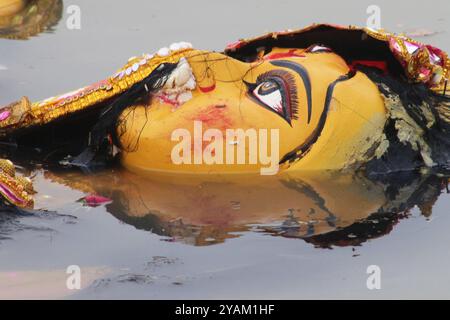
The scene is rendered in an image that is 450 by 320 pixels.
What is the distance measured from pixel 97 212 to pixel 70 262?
414 millimetres

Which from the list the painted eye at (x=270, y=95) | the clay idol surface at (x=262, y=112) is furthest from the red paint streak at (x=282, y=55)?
the painted eye at (x=270, y=95)

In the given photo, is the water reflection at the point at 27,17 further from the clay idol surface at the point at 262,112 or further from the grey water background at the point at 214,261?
the grey water background at the point at 214,261

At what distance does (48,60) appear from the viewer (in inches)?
221

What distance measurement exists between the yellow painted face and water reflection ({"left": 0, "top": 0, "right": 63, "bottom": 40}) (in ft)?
7.06

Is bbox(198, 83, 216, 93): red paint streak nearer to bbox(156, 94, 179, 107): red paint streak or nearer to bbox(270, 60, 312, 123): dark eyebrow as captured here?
bbox(156, 94, 179, 107): red paint streak

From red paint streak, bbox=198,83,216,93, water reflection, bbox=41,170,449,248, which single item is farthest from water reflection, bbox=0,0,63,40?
red paint streak, bbox=198,83,216,93

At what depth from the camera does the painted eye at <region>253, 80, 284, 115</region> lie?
4.02 m

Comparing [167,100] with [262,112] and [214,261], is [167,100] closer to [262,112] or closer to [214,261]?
[262,112]

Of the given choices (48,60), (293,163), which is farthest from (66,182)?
(48,60)

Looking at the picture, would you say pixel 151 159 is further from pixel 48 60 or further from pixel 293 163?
pixel 48 60

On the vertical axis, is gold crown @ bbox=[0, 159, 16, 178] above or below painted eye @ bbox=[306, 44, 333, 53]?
below

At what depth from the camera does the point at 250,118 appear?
398 centimetres

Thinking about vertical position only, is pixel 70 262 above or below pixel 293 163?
below

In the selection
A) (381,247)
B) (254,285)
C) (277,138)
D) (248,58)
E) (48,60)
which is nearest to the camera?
(254,285)
